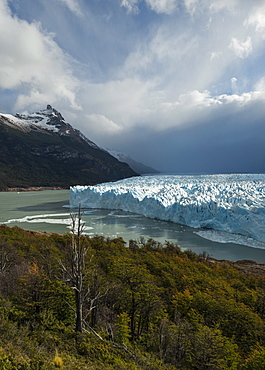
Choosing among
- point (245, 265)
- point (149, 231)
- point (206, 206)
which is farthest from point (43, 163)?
point (245, 265)

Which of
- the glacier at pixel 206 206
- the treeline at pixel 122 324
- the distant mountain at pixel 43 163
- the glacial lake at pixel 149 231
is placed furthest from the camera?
the distant mountain at pixel 43 163

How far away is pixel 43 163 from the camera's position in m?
83.8

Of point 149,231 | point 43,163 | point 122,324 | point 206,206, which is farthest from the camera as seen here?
point 43,163

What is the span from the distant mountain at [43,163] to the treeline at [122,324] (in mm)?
61109

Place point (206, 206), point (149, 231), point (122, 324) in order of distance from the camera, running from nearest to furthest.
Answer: point (122, 324) < point (149, 231) < point (206, 206)

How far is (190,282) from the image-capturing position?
813 centimetres

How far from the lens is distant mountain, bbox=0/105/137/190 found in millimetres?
70625

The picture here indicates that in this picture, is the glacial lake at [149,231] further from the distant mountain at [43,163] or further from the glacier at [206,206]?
the distant mountain at [43,163]

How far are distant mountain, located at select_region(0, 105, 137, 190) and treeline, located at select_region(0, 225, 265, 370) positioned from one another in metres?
61.1

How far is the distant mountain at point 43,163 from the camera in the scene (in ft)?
232

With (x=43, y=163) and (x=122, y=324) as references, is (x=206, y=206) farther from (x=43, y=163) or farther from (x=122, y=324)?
(x=43, y=163)

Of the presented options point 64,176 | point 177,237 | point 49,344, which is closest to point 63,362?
point 49,344

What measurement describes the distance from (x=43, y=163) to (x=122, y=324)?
86.4m

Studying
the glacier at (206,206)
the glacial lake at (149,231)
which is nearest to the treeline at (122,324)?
the glacial lake at (149,231)
